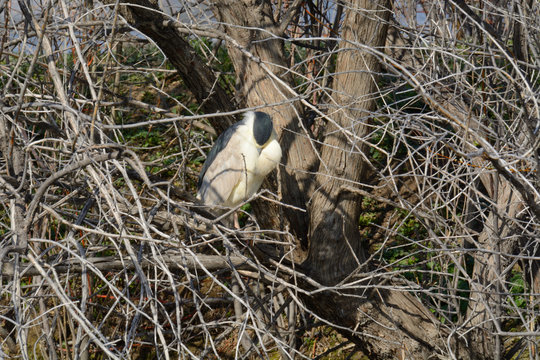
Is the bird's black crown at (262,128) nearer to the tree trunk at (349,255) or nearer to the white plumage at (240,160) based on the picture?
the white plumage at (240,160)

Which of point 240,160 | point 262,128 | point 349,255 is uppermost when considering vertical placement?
point 262,128

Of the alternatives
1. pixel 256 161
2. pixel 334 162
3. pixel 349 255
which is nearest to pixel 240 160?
pixel 256 161

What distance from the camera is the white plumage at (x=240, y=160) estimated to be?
12.6 feet

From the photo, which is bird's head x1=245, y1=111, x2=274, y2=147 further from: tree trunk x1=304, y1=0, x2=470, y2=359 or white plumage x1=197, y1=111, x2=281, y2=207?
tree trunk x1=304, y1=0, x2=470, y2=359

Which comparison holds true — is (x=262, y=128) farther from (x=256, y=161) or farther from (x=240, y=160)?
(x=240, y=160)

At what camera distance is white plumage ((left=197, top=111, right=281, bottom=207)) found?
3.83 meters

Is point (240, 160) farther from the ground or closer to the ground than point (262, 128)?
closer to the ground

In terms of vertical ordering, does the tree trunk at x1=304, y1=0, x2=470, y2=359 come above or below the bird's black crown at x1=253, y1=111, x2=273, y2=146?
below

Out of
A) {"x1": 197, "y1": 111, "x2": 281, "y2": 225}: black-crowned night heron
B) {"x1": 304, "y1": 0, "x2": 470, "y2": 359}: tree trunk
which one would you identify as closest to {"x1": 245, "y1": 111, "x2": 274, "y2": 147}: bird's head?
{"x1": 197, "y1": 111, "x2": 281, "y2": 225}: black-crowned night heron

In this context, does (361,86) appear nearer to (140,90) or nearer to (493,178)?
(493,178)

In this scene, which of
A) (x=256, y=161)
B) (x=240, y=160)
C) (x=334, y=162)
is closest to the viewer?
(x=334, y=162)

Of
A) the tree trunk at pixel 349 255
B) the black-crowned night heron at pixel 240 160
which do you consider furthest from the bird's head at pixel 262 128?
the tree trunk at pixel 349 255

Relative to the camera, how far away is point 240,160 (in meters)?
4.07

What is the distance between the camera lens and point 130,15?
3.55 m
